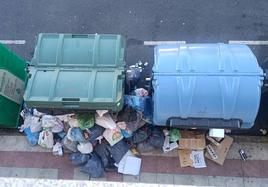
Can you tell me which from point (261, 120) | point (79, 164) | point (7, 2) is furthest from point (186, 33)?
point (7, 2)

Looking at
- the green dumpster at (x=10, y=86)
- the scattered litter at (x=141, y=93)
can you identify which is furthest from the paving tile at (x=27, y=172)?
the scattered litter at (x=141, y=93)

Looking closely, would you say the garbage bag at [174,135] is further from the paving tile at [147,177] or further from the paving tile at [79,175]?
the paving tile at [79,175]

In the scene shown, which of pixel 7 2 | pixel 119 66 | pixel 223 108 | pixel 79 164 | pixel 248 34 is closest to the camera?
pixel 223 108

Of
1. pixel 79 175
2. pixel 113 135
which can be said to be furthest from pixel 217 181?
pixel 79 175

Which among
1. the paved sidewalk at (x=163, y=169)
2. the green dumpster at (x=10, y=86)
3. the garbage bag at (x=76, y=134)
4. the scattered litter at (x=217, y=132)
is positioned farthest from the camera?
the paved sidewalk at (x=163, y=169)

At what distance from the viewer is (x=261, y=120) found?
291 inches

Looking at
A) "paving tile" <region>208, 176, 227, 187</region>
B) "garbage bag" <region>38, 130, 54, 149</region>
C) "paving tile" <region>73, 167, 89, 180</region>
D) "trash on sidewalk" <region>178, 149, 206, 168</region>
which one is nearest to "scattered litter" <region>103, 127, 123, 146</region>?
"paving tile" <region>73, 167, 89, 180</region>

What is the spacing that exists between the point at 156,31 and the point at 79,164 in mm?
3243

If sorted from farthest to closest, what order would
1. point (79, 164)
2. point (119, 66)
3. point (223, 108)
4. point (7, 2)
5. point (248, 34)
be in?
1. point (7, 2)
2. point (248, 34)
3. point (79, 164)
4. point (119, 66)
5. point (223, 108)

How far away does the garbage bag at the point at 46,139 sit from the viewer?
7051mm

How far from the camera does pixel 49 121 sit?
6.88 meters

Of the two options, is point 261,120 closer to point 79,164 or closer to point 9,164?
point 79,164

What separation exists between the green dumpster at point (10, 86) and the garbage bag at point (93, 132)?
1.45 metres

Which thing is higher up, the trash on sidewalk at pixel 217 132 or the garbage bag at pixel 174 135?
the trash on sidewalk at pixel 217 132
